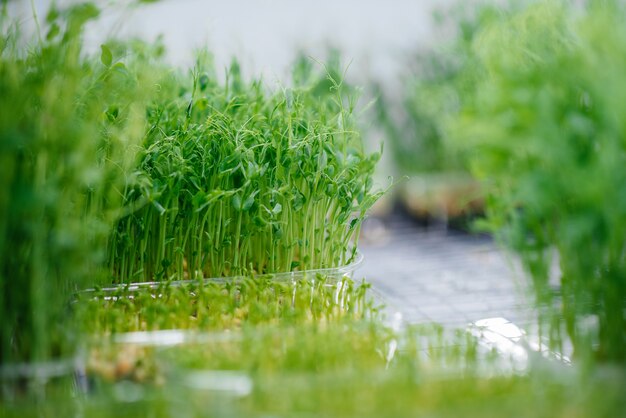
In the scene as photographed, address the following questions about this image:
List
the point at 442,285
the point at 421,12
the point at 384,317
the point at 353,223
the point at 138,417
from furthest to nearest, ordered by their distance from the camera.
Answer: the point at 421,12
the point at 442,285
the point at 353,223
the point at 384,317
the point at 138,417

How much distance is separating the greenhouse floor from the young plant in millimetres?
155

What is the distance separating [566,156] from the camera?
2.49 ft

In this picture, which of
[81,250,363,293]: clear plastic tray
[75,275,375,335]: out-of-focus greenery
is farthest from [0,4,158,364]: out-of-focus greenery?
[81,250,363,293]: clear plastic tray

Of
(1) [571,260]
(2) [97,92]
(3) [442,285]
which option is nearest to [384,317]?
(1) [571,260]

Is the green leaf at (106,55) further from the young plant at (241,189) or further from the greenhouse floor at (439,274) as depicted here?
the greenhouse floor at (439,274)

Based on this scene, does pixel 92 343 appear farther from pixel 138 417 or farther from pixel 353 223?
pixel 353 223

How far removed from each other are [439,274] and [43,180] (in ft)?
4.63

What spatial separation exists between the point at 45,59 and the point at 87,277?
30 cm

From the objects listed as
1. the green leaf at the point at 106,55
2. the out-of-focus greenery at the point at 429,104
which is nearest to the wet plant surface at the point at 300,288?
the green leaf at the point at 106,55

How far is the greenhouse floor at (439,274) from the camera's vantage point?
143 cm

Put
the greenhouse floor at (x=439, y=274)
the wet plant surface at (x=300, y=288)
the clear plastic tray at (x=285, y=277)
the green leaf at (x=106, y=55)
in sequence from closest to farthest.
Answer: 1. the wet plant surface at (x=300, y=288)
2. the green leaf at (x=106, y=55)
3. the clear plastic tray at (x=285, y=277)
4. the greenhouse floor at (x=439, y=274)

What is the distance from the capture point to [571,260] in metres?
0.85

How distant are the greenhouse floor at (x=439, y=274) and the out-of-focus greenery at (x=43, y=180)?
0.48 metres

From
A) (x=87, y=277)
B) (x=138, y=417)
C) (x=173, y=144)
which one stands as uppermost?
(x=173, y=144)
